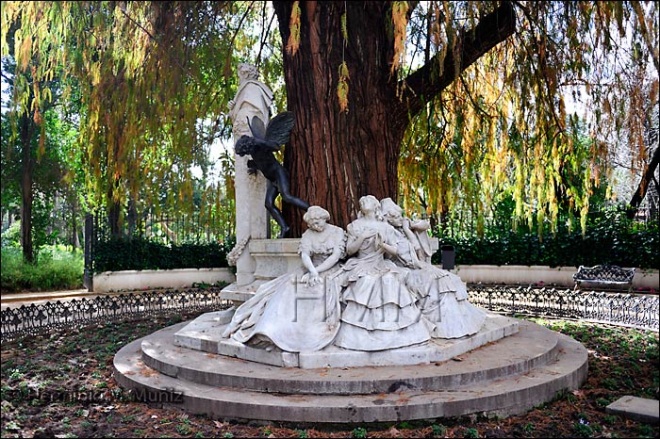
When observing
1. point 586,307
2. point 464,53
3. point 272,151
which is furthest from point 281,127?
point 586,307

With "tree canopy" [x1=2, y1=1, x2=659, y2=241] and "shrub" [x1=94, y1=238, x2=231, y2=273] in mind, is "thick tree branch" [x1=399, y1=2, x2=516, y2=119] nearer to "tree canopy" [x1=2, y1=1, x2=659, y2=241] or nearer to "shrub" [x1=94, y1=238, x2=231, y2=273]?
"tree canopy" [x1=2, y1=1, x2=659, y2=241]

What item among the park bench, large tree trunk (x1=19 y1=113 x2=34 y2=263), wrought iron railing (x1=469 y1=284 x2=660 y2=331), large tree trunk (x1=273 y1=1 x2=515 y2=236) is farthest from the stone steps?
large tree trunk (x1=19 y1=113 x2=34 y2=263)

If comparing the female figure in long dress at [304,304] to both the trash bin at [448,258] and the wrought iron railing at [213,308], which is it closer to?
the wrought iron railing at [213,308]

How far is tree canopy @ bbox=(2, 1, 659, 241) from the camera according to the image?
676 centimetres

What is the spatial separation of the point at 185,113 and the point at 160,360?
18.3 feet

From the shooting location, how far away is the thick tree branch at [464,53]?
707cm

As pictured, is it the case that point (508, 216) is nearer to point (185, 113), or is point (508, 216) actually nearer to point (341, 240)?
point (185, 113)

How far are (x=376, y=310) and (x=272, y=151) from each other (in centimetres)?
264

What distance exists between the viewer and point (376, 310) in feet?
17.4

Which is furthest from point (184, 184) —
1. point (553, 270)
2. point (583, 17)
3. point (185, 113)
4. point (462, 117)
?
point (553, 270)

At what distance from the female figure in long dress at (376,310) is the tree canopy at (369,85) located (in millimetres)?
1669

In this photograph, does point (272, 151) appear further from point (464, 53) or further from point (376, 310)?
point (464, 53)

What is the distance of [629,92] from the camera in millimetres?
7352

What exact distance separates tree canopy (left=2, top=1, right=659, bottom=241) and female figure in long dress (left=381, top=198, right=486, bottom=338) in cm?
110
